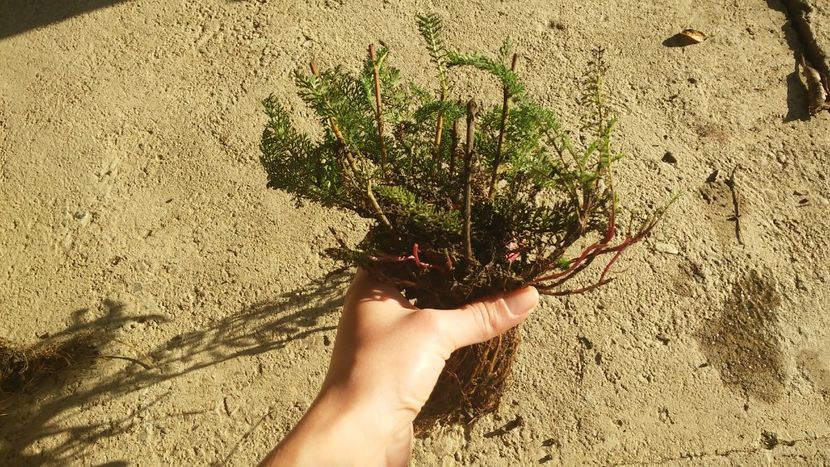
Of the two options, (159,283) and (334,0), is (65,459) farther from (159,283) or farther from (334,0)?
(334,0)

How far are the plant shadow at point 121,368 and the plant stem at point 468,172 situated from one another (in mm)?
948

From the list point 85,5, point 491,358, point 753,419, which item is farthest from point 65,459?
point 753,419

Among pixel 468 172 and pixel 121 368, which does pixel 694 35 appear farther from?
pixel 121 368

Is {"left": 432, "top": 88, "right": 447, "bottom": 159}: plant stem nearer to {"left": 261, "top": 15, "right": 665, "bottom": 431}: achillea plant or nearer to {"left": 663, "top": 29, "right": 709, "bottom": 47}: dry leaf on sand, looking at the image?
{"left": 261, "top": 15, "right": 665, "bottom": 431}: achillea plant

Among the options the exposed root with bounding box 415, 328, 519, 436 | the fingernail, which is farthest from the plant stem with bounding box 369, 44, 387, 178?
the exposed root with bounding box 415, 328, 519, 436

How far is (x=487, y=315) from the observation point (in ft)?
5.22

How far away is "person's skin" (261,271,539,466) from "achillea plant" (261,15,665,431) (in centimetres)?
9

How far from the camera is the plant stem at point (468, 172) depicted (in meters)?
1.19

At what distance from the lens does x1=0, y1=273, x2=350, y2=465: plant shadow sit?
2.23 m

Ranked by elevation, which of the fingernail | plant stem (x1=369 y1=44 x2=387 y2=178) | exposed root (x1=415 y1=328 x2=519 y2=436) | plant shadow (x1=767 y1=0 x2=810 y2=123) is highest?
plant stem (x1=369 y1=44 x2=387 y2=178)

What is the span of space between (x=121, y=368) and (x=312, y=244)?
0.83 m

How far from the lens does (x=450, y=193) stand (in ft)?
5.09

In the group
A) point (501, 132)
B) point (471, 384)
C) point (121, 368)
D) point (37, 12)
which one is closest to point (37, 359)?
point (121, 368)

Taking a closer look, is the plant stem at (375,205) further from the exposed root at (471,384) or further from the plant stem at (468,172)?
the exposed root at (471,384)
